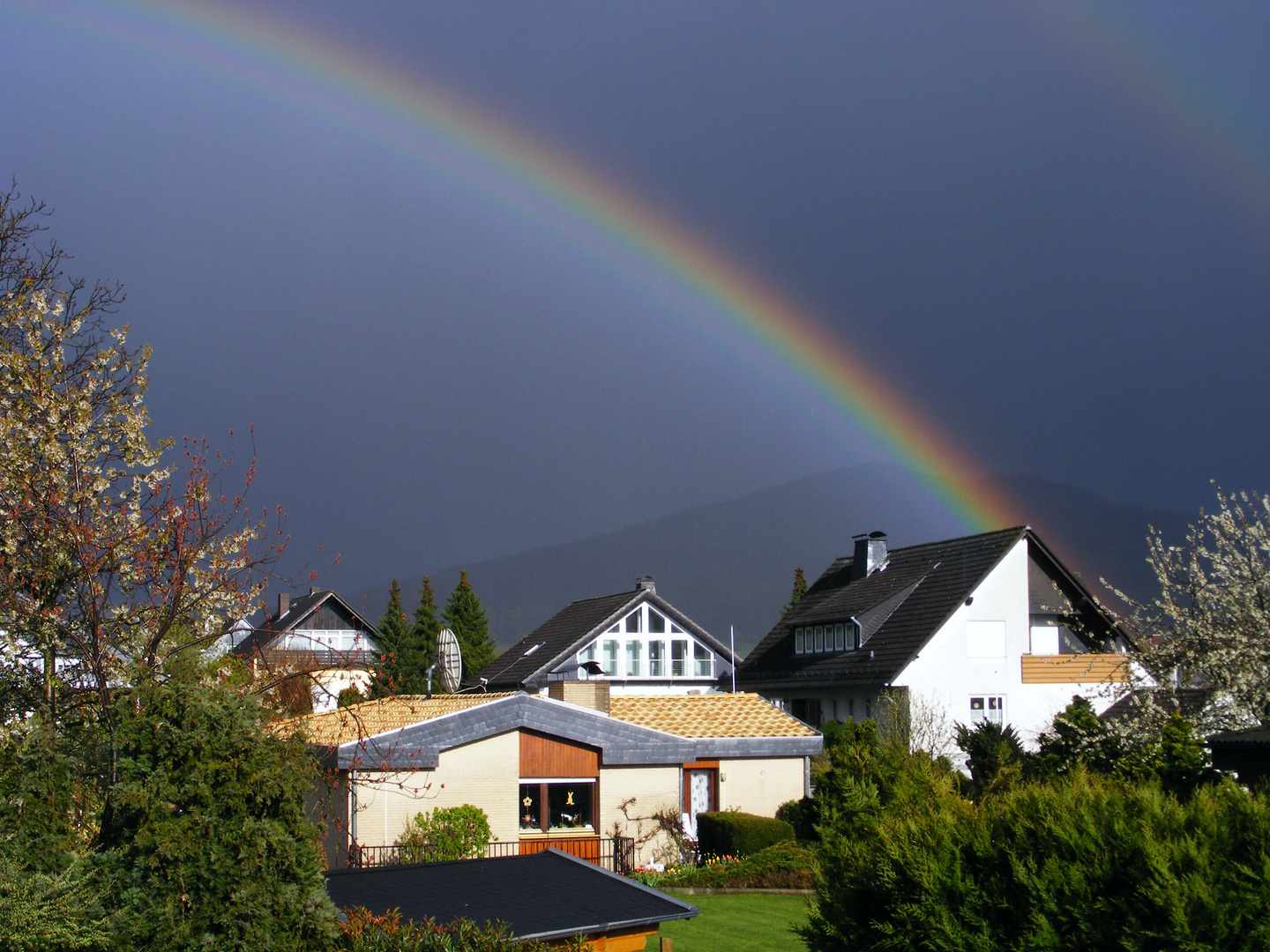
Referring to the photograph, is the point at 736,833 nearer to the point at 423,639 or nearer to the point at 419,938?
the point at 419,938

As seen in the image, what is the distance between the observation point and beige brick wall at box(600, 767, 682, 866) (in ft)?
88.3

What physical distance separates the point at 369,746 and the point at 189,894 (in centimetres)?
1431

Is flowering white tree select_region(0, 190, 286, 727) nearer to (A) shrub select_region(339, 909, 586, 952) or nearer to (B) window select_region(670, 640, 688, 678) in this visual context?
(A) shrub select_region(339, 909, 586, 952)

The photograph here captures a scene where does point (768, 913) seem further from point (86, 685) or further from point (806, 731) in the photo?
point (86, 685)

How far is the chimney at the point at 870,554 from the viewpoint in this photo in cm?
5094

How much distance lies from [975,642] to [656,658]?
17.0m

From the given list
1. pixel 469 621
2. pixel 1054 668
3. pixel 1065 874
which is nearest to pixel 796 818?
pixel 1054 668

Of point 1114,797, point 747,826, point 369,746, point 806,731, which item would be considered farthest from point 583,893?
point 806,731

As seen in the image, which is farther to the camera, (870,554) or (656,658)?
(656,658)

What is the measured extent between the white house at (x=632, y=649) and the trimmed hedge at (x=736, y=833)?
2260cm

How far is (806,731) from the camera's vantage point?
30984 mm

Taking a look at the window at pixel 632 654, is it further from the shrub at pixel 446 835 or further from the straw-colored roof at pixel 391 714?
the shrub at pixel 446 835

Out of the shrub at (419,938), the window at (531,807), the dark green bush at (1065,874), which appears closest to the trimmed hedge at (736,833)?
the window at (531,807)

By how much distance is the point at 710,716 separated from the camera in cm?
3173
